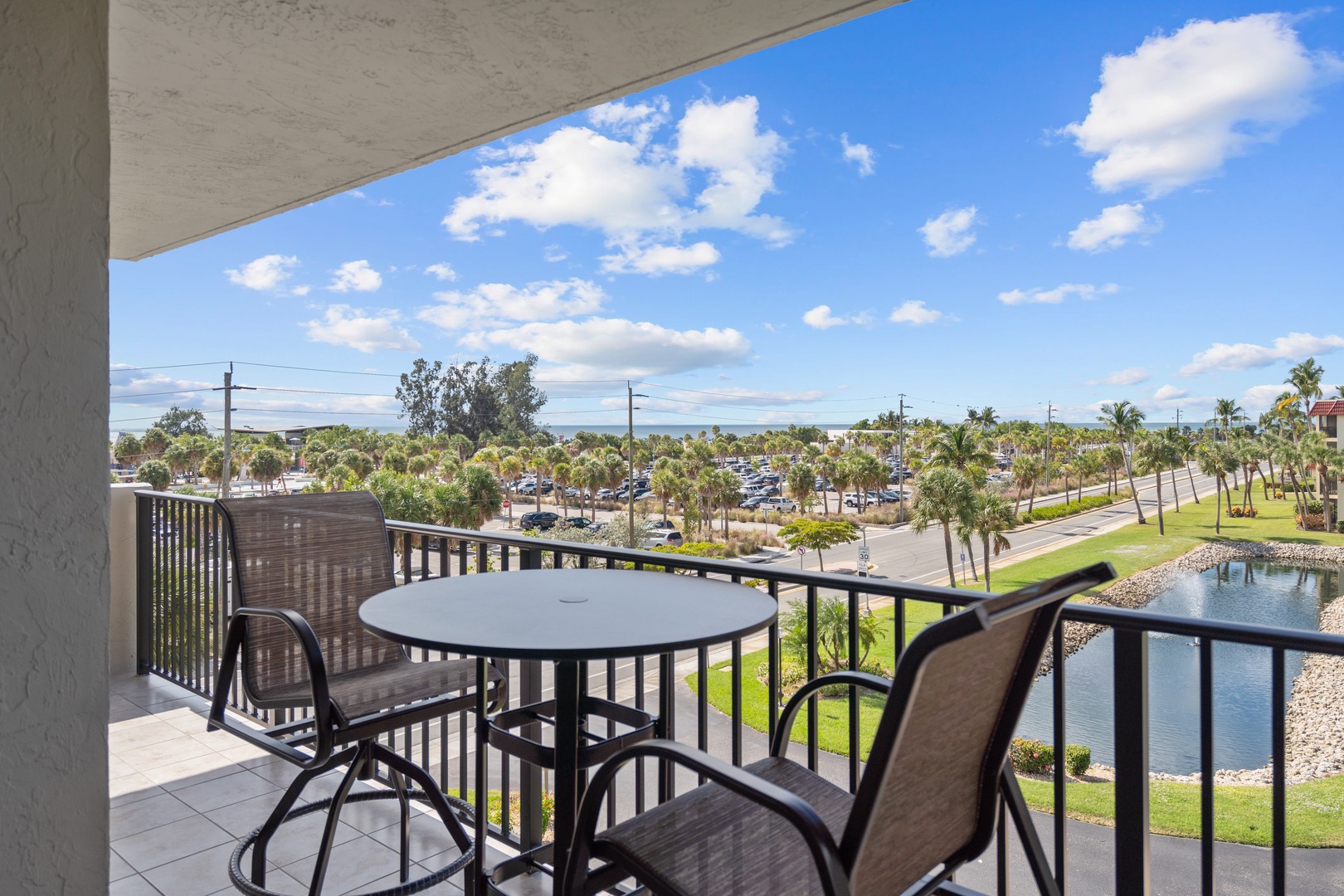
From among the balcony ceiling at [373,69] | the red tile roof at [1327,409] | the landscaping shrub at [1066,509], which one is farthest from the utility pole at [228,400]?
the red tile roof at [1327,409]

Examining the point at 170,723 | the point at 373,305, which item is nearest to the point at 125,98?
the point at 170,723

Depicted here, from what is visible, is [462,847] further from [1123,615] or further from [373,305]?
[373,305]

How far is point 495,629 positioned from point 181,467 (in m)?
51.2

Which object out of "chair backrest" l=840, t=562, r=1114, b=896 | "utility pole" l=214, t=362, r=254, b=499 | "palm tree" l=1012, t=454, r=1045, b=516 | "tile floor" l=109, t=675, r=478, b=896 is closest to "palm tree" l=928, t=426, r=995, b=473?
"palm tree" l=1012, t=454, r=1045, b=516

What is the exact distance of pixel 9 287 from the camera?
1.44 m

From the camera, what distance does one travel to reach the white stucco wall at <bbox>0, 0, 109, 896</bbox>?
144 cm

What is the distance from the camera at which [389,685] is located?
208 cm

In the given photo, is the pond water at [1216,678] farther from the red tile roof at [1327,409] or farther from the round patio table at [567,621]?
the round patio table at [567,621]

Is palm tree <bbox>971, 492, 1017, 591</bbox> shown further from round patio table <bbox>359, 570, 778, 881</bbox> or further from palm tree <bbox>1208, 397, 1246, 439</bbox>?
round patio table <bbox>359, 570, 778, 881</bbox>

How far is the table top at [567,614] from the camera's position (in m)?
1.39

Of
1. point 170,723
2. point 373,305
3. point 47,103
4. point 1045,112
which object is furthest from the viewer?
point 373,305

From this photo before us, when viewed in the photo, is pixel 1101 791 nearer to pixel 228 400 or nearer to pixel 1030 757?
pixel 1030 757

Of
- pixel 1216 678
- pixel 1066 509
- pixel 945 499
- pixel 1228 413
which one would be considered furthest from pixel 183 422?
pixel 1228 413

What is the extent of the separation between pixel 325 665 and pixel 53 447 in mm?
923
